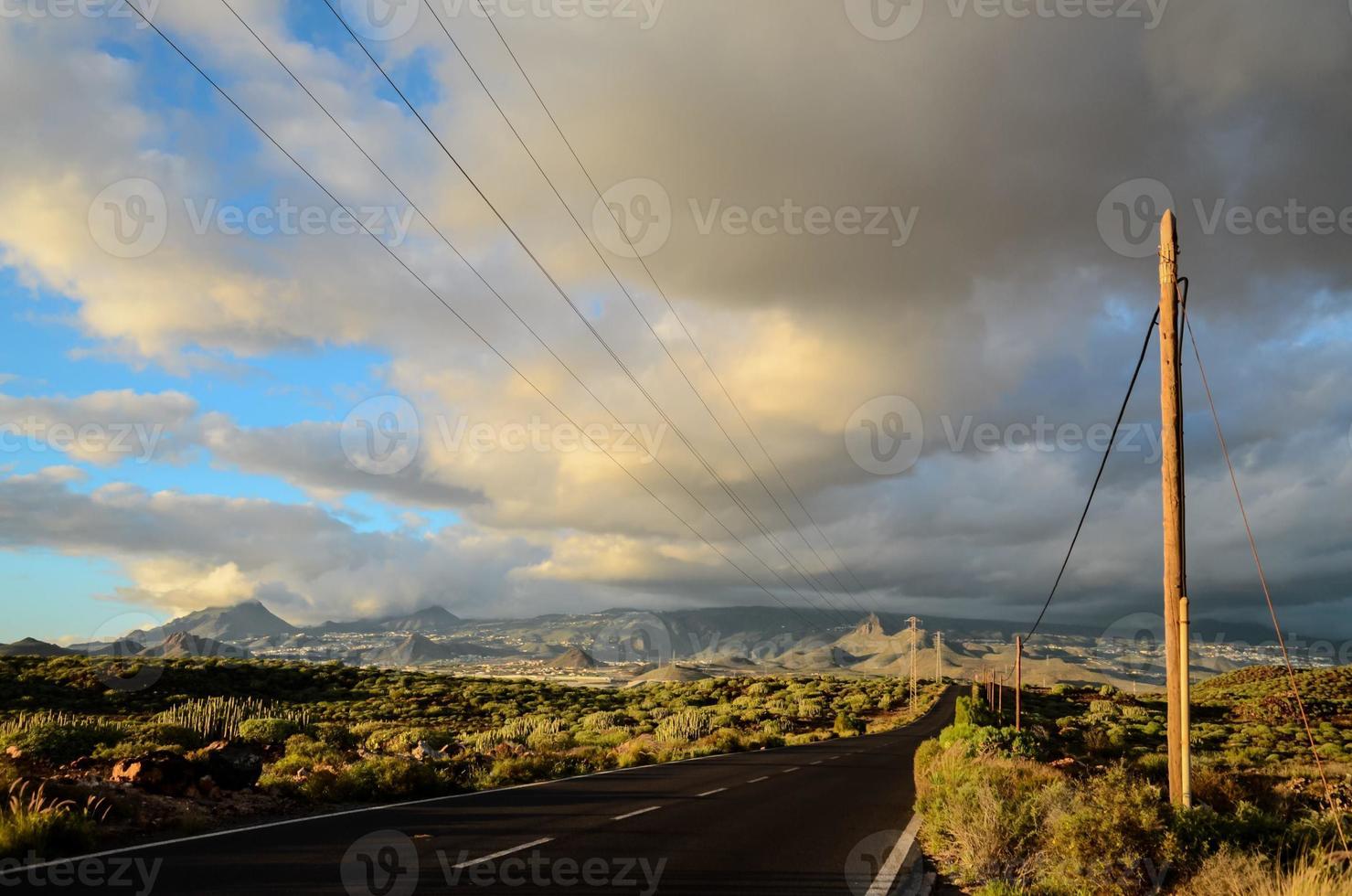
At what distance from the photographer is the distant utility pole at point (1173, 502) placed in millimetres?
12914

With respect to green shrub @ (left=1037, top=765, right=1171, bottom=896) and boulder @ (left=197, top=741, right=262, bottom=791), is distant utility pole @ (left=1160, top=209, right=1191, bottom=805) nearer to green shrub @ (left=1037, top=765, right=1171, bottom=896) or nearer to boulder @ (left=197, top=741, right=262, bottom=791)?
green shrub @ (left=1037, top=765, right=1171, bottom=896)

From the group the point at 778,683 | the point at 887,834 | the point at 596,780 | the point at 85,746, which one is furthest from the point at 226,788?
the point at 778,683

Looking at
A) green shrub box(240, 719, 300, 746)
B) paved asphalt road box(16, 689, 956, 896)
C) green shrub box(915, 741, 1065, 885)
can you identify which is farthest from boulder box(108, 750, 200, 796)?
green shrub box(240, 719, 300, 746)

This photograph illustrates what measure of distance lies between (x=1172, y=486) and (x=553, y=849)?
35.4ft

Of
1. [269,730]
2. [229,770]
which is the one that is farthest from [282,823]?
[269,730]

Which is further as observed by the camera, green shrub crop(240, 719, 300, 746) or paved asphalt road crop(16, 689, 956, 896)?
green shrub crop(240, 719, 300, 746)

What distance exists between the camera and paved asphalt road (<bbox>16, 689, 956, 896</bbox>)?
912cm

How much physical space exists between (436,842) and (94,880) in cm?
394

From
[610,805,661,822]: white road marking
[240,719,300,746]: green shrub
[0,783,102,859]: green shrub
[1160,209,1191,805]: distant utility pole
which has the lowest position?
[240,719,300,746]: green shrub

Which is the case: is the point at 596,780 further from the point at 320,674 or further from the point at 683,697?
the point at 320,674

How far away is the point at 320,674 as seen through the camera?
3022 inches

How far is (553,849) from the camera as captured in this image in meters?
11.2

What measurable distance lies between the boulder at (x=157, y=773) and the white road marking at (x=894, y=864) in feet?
36.6

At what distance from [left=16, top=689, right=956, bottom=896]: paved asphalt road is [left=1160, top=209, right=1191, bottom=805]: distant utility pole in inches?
182
